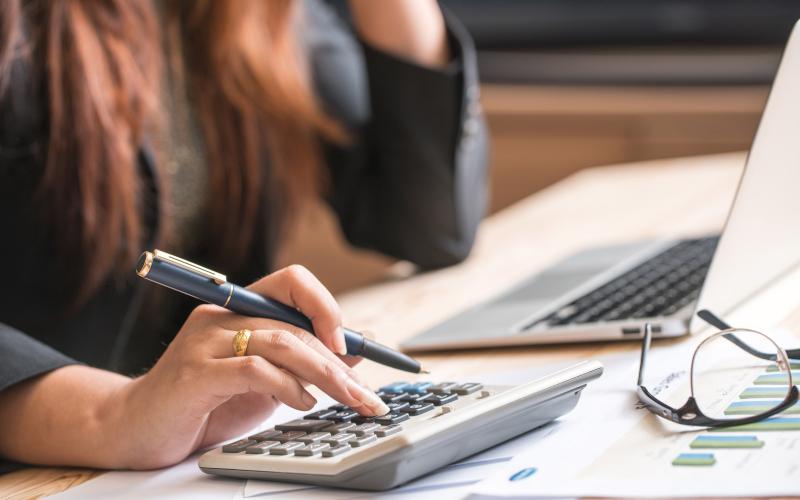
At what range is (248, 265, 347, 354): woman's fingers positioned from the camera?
60cm

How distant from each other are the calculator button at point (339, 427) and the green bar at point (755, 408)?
19cm

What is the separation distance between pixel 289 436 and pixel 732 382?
0.25 metres

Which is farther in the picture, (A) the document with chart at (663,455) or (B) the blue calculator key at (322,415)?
(B) the blue calculator key at (322,415)

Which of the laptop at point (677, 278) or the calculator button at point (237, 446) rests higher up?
the laptop at point (677, 278)

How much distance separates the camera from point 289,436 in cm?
57

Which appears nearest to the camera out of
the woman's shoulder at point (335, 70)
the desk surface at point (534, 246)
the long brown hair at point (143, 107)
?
the desk surface at point (534, 246)

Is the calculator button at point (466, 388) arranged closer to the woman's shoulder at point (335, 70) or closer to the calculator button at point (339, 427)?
the calculator button at point (339, 427)

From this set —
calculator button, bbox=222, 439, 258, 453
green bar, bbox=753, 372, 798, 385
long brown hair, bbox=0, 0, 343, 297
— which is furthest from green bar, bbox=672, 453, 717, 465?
long brown hair, bbox=0, 0, 343, 297

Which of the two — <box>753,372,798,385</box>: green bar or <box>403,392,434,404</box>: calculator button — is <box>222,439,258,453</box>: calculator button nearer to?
<box>403,392,434,404</box>: calculator button

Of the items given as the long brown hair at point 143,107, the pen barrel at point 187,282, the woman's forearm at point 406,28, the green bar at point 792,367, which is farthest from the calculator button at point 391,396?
the woman's forearm at point 406,28

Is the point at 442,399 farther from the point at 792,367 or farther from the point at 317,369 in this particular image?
the point at 792,367

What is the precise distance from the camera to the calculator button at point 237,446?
1.87 feet

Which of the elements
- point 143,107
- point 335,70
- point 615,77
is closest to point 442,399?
point 143,107

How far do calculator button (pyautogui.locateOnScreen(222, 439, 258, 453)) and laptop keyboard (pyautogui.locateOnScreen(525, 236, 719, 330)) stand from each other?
1.00ft
